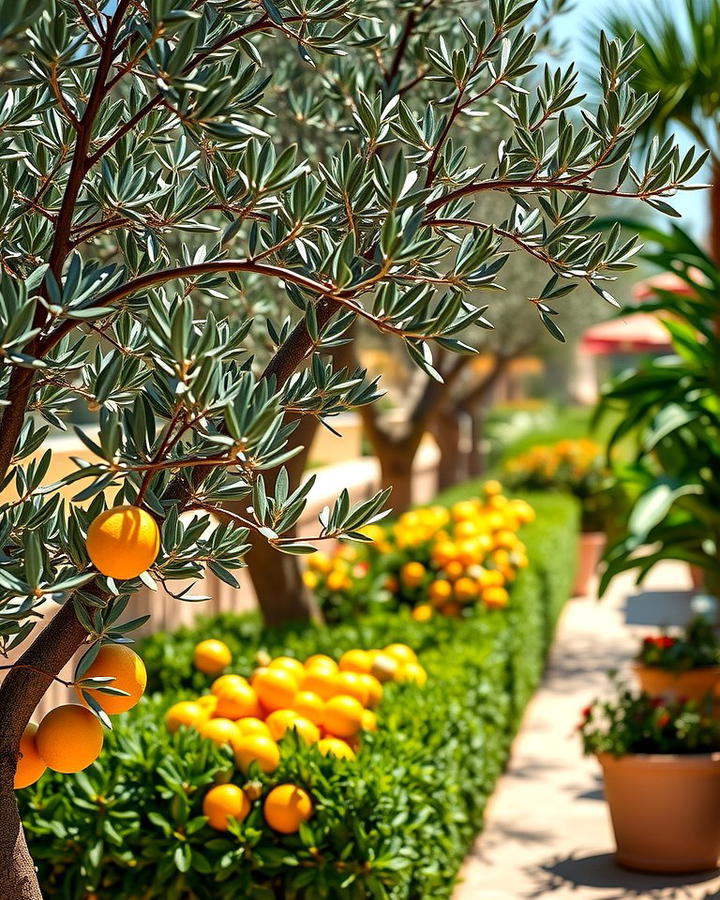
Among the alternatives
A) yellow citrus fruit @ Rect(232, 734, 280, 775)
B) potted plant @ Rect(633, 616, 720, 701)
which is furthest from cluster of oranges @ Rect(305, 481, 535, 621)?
yellow citrus fruit @ Rect(232, 734, 280, 775)

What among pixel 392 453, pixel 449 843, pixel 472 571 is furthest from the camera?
pixel 392 453

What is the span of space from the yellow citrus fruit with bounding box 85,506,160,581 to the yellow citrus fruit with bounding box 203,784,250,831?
6.64ft

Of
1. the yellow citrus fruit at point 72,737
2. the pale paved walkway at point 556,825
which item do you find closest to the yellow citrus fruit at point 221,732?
the pale paved walkway at point 556,825

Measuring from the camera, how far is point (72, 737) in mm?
1842

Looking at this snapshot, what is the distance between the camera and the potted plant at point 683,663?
18.5 ft

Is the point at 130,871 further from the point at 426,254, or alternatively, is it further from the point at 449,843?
the point at 426,254

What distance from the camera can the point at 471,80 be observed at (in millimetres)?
2041

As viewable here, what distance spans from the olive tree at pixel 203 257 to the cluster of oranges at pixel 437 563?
4.52 meters

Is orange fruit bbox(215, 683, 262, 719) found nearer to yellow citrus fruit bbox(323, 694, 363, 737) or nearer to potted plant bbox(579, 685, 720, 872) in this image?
yellow citrus fruit bbox(323, 694, 363, 737)

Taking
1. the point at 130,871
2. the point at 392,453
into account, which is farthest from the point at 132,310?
the point at 392,453

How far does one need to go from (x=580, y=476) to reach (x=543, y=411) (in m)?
32.1

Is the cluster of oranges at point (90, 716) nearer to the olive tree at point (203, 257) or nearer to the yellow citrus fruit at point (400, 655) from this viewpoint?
the olive tree at point (203, 257)

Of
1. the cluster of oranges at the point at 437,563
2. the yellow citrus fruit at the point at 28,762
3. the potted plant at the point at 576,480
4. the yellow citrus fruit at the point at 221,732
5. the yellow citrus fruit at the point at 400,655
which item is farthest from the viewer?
the potted plant at the point at 576,480

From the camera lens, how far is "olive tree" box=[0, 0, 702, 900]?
4.91 ft
